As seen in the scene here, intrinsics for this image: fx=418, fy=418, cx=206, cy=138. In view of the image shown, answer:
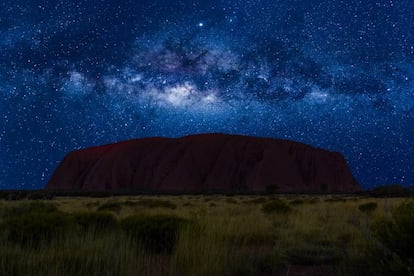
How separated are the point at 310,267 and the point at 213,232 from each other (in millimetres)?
1756

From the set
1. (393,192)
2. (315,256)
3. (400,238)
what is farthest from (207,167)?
(400,238)

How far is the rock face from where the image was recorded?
92.9 meters

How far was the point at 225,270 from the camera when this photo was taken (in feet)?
16.5

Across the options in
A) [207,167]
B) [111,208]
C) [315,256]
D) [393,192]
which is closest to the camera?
[315,256]

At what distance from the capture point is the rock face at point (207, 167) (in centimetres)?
9294

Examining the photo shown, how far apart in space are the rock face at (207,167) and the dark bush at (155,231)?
8172cm

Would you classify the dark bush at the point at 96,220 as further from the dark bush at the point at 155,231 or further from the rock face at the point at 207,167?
the rock face at the point at 207,167

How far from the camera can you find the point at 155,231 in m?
7.75

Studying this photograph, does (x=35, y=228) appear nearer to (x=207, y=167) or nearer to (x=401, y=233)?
(x=401, y=233)

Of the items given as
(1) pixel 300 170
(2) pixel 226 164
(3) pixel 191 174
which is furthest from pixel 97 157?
(1) pixel 300 170

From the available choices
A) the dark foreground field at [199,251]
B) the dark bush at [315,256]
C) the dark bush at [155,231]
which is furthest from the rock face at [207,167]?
the dark bush at [315,256]

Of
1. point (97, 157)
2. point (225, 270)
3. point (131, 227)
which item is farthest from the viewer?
point (97, 157)

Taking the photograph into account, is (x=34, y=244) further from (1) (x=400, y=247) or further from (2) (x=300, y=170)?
(2) (x=300, y=170)

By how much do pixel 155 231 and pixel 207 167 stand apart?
89.8m
